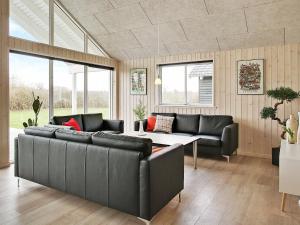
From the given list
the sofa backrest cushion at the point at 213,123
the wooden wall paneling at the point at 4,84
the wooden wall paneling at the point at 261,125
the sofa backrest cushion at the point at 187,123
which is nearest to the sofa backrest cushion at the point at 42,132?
the wooden wall paneling at the point at 4,84

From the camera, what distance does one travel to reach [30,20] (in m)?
4.71

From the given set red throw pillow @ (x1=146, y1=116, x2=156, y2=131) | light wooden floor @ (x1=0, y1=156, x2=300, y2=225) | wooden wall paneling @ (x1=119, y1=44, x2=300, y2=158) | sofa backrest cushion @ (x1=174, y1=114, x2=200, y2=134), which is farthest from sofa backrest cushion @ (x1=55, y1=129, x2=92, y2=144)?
wooden wall paneling @ (x1=119, y1=44, x2=300, y2=158)

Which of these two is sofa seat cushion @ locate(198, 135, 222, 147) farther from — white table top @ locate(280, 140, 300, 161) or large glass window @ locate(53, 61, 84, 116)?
large glass window @ locate(53, 61, 84, 116)

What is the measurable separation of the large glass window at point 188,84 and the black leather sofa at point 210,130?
1.79ft

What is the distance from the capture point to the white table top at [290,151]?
2.46 meters

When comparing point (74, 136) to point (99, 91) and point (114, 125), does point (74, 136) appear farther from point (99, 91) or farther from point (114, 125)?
point (99, 91)

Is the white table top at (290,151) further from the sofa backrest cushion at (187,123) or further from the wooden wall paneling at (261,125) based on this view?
the sofa backrest cushion at (187,123)

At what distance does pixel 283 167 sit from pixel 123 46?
4.75 metres

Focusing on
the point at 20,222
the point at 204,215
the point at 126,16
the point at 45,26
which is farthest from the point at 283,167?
the point at 45,26

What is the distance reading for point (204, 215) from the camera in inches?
95.8

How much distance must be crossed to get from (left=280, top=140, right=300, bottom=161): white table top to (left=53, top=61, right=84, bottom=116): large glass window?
14.7ft

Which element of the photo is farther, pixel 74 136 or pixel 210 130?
pixel 210 130

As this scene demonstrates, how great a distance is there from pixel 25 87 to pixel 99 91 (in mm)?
2161

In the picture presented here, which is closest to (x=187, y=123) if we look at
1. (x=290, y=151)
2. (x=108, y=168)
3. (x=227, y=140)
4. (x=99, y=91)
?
(x=227, y=140)
